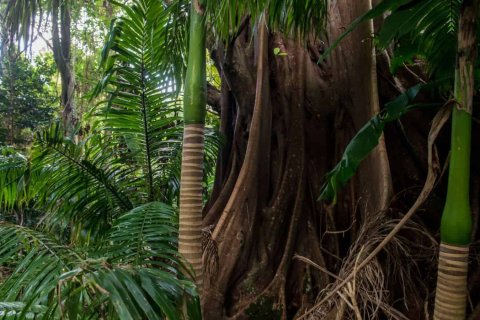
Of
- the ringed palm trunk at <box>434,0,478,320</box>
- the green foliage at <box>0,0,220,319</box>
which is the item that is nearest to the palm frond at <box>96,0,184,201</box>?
the green foliage at <box>0,0,220,319</box>

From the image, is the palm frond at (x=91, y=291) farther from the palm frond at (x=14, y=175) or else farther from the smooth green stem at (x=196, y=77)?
the palm frond at (x=14, y=175)

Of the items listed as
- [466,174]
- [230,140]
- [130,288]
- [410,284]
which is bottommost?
[410,284]

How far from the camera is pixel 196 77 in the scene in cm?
179

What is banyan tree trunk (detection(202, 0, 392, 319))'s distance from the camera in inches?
105

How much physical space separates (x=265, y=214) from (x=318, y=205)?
15.0 inches

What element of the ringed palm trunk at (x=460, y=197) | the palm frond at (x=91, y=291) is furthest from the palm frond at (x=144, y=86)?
the ringed palm trunk at (x=460, y=197)

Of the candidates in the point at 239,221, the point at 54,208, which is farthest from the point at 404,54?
the point at 54,208

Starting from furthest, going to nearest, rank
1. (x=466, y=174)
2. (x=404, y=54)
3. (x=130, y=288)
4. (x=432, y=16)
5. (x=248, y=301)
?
(x=248, y=301)
(x=404, y=54)
(x=432, y=16)
(x=466, y=174)
(x=130, y=288)

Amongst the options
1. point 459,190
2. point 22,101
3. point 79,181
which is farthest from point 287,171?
point 22,101

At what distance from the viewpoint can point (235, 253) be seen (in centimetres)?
276

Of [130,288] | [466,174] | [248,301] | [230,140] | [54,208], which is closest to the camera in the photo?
[130,288]

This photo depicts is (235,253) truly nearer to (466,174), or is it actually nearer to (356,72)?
(356,72)

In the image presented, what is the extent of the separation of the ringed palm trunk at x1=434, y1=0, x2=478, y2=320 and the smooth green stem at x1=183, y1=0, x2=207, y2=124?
3.24 feet

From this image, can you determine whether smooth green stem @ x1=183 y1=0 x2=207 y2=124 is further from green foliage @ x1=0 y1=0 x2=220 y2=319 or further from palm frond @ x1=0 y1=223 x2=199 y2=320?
palm frond @ x1=0 y1=223 x2=199 y2=320
